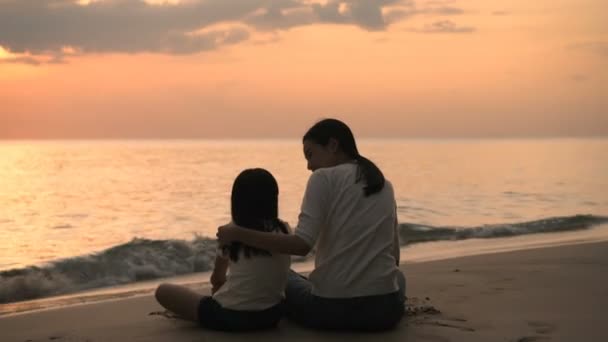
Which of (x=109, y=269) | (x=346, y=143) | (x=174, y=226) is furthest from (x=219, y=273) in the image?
(x=174, y=226)

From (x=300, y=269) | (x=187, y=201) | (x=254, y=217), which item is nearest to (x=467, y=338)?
(x=254, y=217)

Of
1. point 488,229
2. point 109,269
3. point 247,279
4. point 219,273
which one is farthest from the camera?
point 488,229

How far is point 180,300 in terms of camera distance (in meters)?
4.87

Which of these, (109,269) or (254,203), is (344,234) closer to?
(254,203)

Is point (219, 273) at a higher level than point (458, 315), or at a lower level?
higher

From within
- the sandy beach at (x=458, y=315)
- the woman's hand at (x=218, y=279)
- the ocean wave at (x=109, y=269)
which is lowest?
the ocean wave at (x=109, y=269)

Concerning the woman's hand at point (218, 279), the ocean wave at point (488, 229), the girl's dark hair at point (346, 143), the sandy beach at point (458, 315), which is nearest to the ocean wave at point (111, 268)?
the ocean wave at point (488, 229)

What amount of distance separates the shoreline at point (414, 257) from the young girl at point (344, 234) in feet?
11.7

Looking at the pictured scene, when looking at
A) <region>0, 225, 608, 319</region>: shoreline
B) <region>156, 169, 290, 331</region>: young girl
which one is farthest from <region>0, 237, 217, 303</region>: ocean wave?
<region>156, 169, 290, 331</region>: young girl

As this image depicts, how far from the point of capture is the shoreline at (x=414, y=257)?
24.2ft

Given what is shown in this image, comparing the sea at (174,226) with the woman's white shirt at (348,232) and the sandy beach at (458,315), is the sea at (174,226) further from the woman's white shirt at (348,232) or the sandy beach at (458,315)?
the woman's white shirt at (348,232)

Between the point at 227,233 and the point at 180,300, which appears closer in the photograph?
the point at 227,233

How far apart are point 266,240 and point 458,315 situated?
201 cm

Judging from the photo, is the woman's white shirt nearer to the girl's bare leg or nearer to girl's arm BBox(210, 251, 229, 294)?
girl's arm BBox(210, 251, 229, 294)
